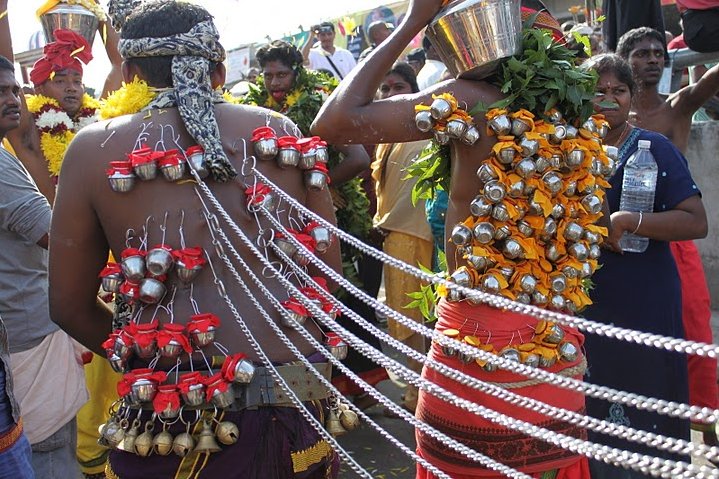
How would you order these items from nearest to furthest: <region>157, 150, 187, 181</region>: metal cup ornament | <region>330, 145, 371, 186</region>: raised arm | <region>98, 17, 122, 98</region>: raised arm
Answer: <region>157, 150, 187, 181</region>: metal cup ornament
<region>98, 17, 122, 98</region>: raised arm
<region>330, 145, 371, 186</region>: raised arm

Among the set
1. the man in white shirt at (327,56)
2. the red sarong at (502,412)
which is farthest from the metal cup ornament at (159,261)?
the man in white shirt at (327,56)

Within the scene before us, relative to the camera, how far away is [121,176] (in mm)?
2613

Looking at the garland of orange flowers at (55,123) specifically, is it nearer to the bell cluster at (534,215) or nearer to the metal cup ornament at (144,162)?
the metal cup ornament at (144,162)

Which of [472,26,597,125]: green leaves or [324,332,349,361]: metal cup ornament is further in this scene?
[472,26,597,125]: green leaves

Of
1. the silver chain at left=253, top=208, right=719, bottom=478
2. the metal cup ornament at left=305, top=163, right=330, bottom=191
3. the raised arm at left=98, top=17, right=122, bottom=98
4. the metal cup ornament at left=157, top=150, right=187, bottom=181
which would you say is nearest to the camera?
the silver chain at left=253, top=208, right=719, bottom=478

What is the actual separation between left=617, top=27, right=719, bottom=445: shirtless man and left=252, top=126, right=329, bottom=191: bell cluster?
259 cm

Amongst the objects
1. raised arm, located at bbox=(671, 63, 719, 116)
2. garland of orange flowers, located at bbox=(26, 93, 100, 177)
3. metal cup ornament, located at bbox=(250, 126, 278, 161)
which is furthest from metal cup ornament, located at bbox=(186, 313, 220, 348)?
raised arm, located at bbox=(671, 63, 719, 116)

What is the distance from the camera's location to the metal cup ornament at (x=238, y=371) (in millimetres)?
2557

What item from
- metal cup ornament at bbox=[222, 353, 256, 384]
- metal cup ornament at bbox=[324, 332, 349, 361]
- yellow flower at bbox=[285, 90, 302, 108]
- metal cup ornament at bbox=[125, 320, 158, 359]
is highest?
yellow flower at bbox=[285, 90, 302, 108]

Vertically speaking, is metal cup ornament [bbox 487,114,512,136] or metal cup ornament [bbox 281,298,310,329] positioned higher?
metal cup ornament [bbox 487,114,512,136]

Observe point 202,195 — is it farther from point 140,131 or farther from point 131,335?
point 131,335

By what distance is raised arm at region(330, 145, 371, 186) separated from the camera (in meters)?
6.00

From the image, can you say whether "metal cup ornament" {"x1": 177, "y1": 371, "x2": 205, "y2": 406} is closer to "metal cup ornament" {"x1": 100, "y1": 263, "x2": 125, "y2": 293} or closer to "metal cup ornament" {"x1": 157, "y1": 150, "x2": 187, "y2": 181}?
"metal cup ornament" {"x1": 100, "y1": 263, "x2": 125, "y2": 293}

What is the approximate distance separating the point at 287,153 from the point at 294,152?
25 mm
